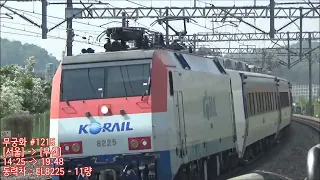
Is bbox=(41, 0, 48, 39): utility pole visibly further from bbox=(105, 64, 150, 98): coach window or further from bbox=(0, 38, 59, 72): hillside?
bbox=(0, 38, 59, 72): hillside

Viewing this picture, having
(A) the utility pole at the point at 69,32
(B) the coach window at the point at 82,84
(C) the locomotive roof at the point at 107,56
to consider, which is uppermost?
(A) the utility pole at the point at 69,32

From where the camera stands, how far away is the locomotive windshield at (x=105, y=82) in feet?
40.0

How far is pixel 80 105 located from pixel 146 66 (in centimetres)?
146

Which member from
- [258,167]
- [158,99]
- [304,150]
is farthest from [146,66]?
[304,150]

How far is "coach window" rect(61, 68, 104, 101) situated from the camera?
12.4 m

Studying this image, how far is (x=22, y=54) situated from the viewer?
18462 centimetres

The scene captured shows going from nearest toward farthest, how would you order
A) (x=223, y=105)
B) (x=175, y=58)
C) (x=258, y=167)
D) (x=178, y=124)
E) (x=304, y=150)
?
(x=178, y=124) < (x=175, y=58) < (x=223, y=105) < (x=258, y=167) < (x=304, y=150)

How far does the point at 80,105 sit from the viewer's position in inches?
482

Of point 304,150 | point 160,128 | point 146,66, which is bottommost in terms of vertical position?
point 304,150

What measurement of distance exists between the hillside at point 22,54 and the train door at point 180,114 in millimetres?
164622

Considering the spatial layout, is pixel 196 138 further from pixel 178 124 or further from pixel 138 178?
pixel 138 178

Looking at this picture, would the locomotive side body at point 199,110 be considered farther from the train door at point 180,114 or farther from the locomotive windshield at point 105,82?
the locomotive windshield at point 105,82

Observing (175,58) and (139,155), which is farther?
(175,58)

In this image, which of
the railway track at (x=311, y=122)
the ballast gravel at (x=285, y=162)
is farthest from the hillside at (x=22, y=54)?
the ballast gravel at (x=285, y=162)
